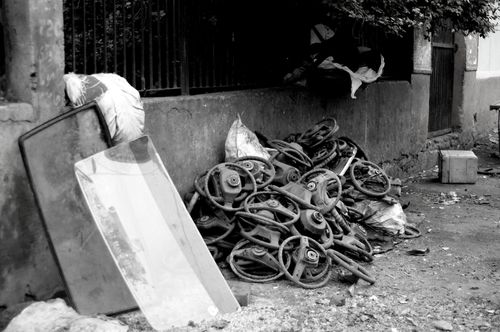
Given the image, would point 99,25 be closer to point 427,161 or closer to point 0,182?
point 0,182

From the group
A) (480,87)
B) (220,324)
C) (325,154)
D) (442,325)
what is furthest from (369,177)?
(480,87)

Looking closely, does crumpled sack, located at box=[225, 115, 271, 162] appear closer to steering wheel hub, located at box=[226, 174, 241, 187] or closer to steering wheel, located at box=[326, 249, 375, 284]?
steering wheel hub, located at box=[226, 174, 241, 187]

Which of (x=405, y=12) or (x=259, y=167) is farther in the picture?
(x=405, y=12)

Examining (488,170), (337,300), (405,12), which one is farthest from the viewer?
(488,170)

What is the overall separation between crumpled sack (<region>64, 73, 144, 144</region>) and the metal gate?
7609 mm

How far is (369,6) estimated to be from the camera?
6996 millimetres

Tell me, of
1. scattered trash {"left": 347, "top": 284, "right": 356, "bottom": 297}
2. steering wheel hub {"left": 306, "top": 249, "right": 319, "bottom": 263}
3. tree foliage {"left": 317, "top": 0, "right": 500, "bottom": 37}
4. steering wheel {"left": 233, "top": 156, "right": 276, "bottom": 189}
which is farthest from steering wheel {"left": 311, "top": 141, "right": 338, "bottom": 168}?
scattered trash {"left": 347, "top": 284, "right": 356, "bottom": 297}

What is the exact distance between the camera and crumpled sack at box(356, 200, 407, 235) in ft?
21.9

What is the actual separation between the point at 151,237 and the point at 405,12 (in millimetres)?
4002

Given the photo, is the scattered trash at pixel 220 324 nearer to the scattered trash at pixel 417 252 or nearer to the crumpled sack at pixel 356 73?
the scattered trash at pixel 417 252

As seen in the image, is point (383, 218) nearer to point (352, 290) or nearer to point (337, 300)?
point (352, 290)

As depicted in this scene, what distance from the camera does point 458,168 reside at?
9.73m

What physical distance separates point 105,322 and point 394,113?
662 centimetres

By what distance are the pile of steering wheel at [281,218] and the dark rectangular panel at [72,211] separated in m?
1.10
